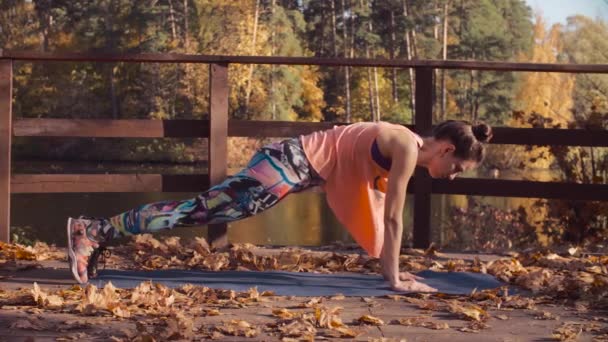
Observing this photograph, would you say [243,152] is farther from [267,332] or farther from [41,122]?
[267,332]

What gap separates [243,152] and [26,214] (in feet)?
49.3

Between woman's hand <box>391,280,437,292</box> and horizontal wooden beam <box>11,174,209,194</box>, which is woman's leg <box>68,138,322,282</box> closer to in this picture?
woman's hand <box>391,280,437,292</box>

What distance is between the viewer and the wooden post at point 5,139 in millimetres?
→ 6773

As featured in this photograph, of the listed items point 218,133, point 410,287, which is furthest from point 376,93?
point 410,287

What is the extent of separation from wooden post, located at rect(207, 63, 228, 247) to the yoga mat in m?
1.10

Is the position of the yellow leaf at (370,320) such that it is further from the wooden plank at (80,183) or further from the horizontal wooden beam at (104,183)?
the wooden plank at (80,183)

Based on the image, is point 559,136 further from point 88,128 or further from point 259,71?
point 259,71

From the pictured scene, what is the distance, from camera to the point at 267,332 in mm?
4113

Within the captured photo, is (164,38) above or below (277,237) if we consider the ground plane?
above

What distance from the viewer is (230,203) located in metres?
5.16

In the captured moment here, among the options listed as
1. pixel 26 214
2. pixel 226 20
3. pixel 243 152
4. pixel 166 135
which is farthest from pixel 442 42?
pixel 166 135

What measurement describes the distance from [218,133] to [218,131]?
1 centimetres

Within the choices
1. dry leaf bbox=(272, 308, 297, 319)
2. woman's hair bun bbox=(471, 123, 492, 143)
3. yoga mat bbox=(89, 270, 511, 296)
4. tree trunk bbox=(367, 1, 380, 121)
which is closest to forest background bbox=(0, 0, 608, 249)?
tree trunk bbox=(367, 1, 380, 121)

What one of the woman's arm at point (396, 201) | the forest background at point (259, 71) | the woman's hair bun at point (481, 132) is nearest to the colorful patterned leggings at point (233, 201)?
the woman's arm at point (396, 201)
